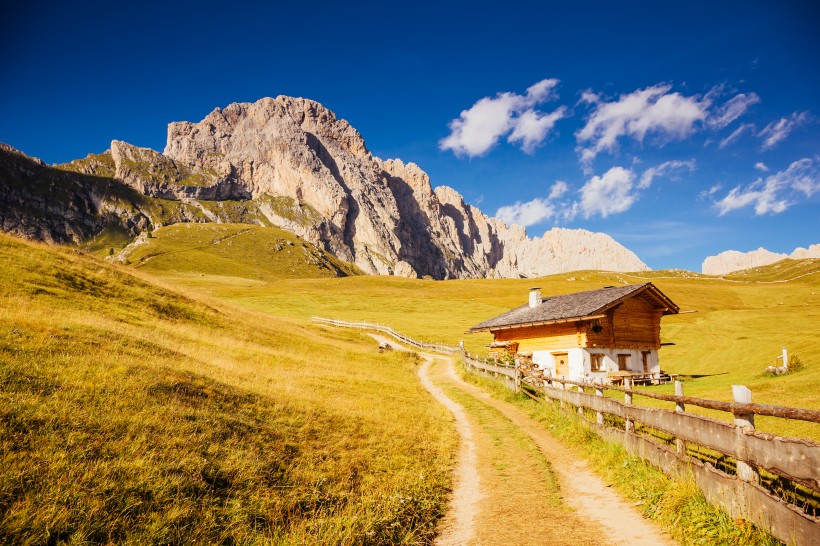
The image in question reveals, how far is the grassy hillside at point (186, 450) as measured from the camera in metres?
5.38

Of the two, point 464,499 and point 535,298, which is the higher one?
point 535,298

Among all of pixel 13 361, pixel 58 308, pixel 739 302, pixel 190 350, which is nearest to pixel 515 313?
pixel 190 350

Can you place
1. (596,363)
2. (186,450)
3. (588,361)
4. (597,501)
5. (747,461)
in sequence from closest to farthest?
1. (747,461)
2. (186,450)
3. (597,501)
4. (588,361)
5. (596,363)

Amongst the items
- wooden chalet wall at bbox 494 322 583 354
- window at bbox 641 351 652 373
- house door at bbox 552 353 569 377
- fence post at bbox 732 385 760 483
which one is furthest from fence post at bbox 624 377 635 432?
window at bbox 641 351 652 373

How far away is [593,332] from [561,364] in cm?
342

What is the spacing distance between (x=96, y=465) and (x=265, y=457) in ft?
9.11

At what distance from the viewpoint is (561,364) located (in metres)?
31.8

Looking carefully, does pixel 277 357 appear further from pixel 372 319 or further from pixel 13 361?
pixel 372 319

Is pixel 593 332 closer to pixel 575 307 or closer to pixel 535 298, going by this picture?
pixel 575 307

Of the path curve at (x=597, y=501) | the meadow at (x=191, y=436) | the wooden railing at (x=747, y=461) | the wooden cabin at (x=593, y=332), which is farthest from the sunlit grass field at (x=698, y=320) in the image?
the path curve at (x=597, y=501)

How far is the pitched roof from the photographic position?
29.8 meters

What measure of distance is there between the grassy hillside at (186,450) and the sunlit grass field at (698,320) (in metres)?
9.76

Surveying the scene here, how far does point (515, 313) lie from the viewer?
37.4 metres

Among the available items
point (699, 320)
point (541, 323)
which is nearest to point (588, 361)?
point (541, 323)
